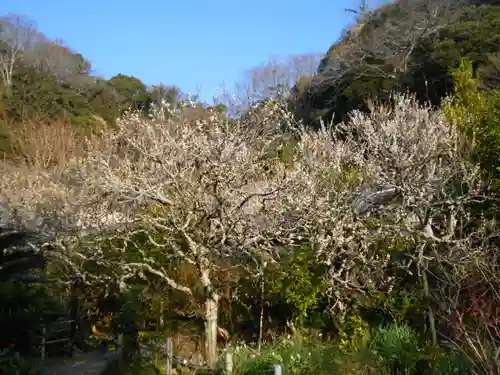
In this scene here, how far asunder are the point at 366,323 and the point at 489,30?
51.7ft

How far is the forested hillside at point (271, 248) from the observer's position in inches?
277

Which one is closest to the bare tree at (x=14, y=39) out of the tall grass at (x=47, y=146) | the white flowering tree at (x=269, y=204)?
the tall grass at (x=47, y=146)

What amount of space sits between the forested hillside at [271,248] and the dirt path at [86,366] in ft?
1.60

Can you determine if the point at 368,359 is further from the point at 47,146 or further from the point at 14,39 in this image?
the point at 14,39

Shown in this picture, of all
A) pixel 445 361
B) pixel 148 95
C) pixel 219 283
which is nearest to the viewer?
pixel 445 361

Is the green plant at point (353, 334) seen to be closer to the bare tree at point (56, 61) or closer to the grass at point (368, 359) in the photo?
the grass at point (368, 359)

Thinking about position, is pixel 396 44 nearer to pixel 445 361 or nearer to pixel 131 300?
pixel 131 300

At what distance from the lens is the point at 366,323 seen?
8.08 meters

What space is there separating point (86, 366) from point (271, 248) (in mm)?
4184

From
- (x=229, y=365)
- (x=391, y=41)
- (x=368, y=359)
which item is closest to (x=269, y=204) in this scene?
(x=229, y=365)

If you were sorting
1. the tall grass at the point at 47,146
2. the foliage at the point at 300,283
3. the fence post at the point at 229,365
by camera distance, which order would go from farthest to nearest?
the tall grass at the point at 47,146 < the foliage at the point at 300,283 < the fence post at the point at 229,365

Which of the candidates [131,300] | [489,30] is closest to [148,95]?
[489,30]

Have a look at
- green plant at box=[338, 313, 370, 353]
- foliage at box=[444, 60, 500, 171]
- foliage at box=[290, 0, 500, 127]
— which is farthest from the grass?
foliage at box=[290, 0, 500, 127]

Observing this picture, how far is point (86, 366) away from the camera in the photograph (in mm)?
9898
